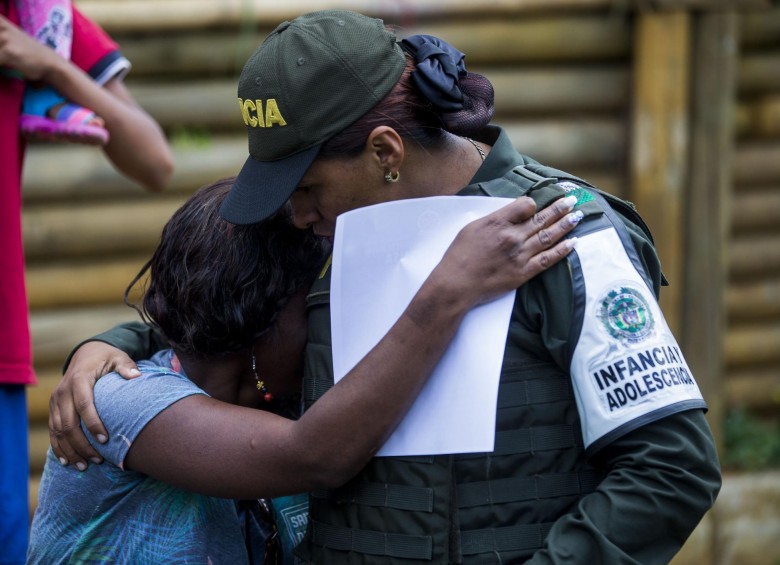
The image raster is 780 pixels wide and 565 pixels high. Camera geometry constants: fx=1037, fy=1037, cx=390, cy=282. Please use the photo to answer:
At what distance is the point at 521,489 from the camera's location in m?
1.79

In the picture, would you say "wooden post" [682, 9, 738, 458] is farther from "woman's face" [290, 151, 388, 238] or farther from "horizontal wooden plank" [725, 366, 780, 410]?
"woman's face" [290, 151, 388, 238]

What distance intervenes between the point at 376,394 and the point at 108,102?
1693mm

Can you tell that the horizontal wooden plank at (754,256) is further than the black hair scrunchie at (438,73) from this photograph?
Yes

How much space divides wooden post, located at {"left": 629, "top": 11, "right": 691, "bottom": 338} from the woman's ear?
3.00 m

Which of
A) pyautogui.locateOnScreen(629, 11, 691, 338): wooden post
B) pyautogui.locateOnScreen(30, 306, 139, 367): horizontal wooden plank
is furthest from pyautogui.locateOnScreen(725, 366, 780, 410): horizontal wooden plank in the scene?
pyautogui.locateOnScreen(30, 306, 139, 367): horizontal wooden plank

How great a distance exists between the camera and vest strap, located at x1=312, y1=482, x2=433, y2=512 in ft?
5.91

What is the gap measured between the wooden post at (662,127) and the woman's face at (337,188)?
2.97 meters

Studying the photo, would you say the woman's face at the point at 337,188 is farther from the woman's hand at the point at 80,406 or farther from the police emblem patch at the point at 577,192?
the woman's hand at the point at 80,406

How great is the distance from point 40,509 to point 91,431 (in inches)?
13.0

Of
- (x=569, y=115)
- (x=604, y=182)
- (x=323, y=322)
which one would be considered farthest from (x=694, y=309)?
(x=323, y=322)

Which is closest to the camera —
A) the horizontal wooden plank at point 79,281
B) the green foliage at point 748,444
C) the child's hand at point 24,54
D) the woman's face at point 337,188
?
the woman's face at point 337,188

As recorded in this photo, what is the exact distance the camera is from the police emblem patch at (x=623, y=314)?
1691 millimetres

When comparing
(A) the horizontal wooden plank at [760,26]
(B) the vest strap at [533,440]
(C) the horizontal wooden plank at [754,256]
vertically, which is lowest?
(C) the horizontal wooden plank at [754,256]

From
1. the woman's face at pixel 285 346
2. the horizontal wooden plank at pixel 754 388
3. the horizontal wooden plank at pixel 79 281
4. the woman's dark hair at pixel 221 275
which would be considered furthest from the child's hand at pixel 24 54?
the horizontal wooden plank at pixel 754 388
